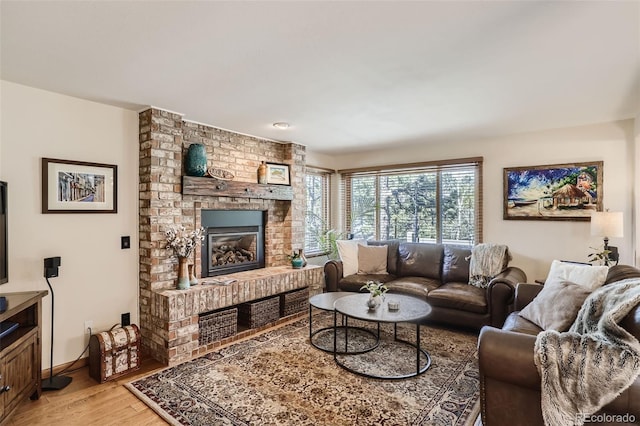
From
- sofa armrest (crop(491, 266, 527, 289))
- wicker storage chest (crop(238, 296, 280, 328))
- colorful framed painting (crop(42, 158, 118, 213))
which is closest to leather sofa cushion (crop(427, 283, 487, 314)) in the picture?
sofa armrest (crop(491, 266, 527, 289))

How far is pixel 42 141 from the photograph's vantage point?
2809mm

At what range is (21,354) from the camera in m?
2.26

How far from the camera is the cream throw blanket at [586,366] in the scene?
1510 mm

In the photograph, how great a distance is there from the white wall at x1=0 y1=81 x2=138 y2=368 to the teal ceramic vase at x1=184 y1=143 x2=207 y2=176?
19.5 inches

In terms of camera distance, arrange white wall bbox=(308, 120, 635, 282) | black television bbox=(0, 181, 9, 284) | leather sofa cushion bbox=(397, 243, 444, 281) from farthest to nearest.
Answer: leather sofa cushion bbox=(397, 243, 444, 281)
white wall bbox=(308, 120, 635, 282)
black television bbox=(0, 181, 9, 284)

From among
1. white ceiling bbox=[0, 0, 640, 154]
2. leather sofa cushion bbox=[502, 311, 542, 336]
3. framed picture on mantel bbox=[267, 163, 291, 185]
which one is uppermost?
white ceiling bbox=[0, 0, 640, 154]

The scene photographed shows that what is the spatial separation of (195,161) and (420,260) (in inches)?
126

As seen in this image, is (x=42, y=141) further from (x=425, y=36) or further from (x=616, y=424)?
(x=616, y=424)

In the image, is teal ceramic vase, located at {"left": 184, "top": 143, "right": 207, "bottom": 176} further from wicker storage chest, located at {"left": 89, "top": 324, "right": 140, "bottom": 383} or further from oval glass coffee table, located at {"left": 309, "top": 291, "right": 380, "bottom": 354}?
oval glass coffee table, located at {"left": 309, "top": 291, "right": 380, "bottom": 354}

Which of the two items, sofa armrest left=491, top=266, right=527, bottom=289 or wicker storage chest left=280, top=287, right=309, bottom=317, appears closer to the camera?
sofa armrest left=491, top=266, right=527, bottom=289

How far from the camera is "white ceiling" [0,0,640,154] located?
1733 mm

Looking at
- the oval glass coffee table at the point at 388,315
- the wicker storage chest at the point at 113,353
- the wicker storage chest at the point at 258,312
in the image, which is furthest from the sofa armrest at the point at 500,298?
the wicker storage chest at the point at 113,353

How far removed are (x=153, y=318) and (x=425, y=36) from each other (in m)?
3.26

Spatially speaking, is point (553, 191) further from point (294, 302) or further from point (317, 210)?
point (294, 302)
